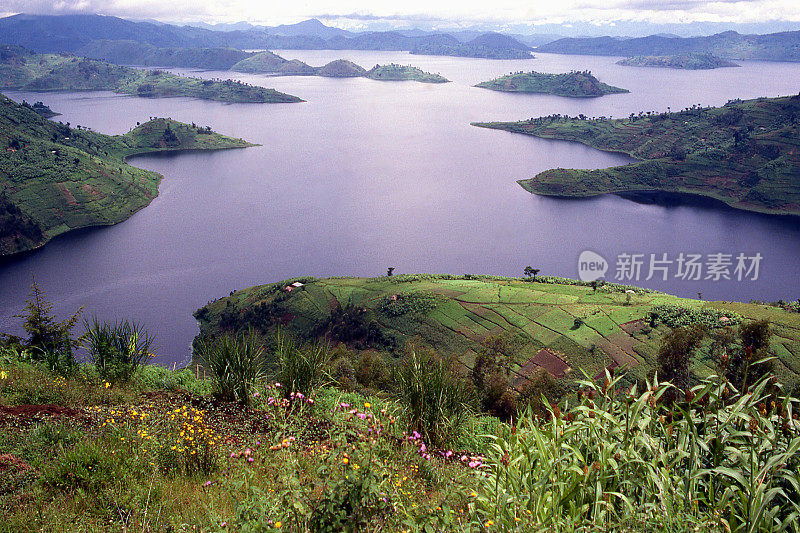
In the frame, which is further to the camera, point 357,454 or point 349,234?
point 349,234

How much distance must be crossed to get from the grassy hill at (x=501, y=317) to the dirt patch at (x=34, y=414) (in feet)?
72.1

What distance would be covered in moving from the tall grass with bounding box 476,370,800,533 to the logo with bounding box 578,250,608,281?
61407 mm

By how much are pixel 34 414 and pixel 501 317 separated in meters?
38.0

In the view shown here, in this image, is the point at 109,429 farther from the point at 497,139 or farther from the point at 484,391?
the point at 497,139

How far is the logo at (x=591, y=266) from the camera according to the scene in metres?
66.3

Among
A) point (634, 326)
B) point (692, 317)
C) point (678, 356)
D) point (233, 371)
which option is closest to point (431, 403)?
point (233, 371)

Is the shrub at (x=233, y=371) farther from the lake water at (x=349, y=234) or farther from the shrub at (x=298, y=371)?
the lake water at (x=349, y=234)

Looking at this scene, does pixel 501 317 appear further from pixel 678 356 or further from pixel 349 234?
pixel 349 234

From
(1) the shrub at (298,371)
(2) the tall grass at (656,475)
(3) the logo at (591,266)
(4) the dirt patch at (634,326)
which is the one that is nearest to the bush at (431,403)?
(1) the shrub at (298,371)

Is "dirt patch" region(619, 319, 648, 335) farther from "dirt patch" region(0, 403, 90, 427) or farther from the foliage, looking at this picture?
"dirt patch" region(0, 403, 90, 427)

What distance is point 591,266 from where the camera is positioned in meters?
70.0

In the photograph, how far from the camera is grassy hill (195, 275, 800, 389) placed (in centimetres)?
3588

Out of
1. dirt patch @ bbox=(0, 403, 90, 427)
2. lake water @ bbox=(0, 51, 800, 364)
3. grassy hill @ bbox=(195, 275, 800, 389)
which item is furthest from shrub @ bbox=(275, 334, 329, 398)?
lake water @ bbox=(0, 51, 800, 364)

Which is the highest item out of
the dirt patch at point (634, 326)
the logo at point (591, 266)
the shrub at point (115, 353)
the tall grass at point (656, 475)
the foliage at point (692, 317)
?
the tall grass at point (656, 475)
